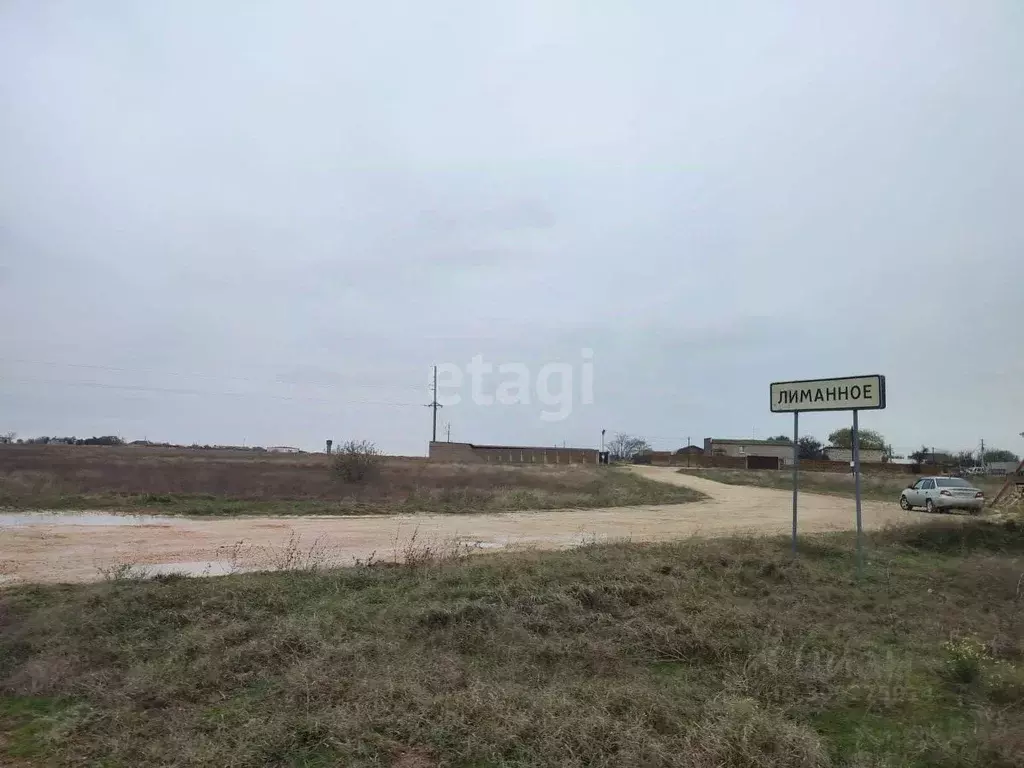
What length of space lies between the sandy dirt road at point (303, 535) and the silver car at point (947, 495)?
3084 millimetres

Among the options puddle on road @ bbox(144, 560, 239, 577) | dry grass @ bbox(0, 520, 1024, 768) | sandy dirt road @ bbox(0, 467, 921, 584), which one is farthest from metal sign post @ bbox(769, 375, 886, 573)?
puddle on road @ bbox(144, 560, 239, 577)

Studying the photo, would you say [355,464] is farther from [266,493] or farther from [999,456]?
[999,456]

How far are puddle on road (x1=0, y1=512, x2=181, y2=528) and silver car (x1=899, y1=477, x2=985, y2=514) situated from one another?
2688 centimetres

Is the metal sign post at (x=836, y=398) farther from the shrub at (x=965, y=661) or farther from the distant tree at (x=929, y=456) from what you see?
the distant tree at (x=929, y=456)

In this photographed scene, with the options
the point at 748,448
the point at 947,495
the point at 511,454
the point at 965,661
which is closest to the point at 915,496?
the point at 947,495

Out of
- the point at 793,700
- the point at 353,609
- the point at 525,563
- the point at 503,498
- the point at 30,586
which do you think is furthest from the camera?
the point at 503,498

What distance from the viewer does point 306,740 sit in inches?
172

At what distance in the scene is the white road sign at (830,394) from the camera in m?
10.7

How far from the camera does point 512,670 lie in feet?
18.7

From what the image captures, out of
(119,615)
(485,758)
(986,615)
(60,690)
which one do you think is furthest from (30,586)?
(986,615)

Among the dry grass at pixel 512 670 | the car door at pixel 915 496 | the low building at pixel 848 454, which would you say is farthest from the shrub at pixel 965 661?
the low building at pixel 848 454

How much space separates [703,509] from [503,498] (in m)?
7.96

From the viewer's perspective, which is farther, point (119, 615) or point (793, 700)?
point (119, 615)

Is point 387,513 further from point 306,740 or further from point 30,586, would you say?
point 306,740
